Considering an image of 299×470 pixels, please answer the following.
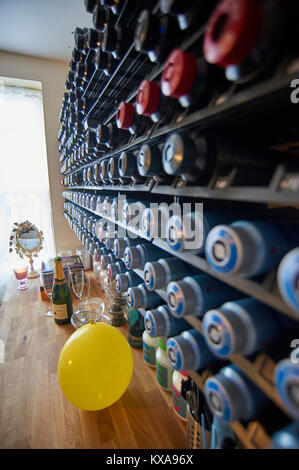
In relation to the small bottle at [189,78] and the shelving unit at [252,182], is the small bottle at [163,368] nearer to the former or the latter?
the shelving unit at [252,182]

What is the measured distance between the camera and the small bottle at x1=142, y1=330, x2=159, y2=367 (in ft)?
3.22

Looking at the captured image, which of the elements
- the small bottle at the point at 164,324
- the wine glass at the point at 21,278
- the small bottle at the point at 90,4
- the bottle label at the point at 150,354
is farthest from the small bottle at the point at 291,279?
the wine glass at the point at 21,278

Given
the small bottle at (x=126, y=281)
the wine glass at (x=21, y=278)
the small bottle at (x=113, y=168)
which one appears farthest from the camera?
the wine glass at (x=21, y=278)

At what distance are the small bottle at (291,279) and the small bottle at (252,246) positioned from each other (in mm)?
49

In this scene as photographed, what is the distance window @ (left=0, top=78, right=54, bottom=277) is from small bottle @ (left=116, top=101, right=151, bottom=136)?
239 cm

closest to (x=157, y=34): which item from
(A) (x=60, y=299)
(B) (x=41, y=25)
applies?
(A) (x=60, y=299)

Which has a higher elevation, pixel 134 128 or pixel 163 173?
pixel 134 128

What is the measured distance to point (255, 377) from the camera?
1.20ft

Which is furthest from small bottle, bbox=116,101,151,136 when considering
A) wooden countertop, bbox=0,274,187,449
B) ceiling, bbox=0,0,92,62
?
ceiling, bbox=0,0,92,62

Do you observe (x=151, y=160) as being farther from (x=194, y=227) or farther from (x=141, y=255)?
(x=141, y=255)

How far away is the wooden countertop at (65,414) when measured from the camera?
2.40ft
